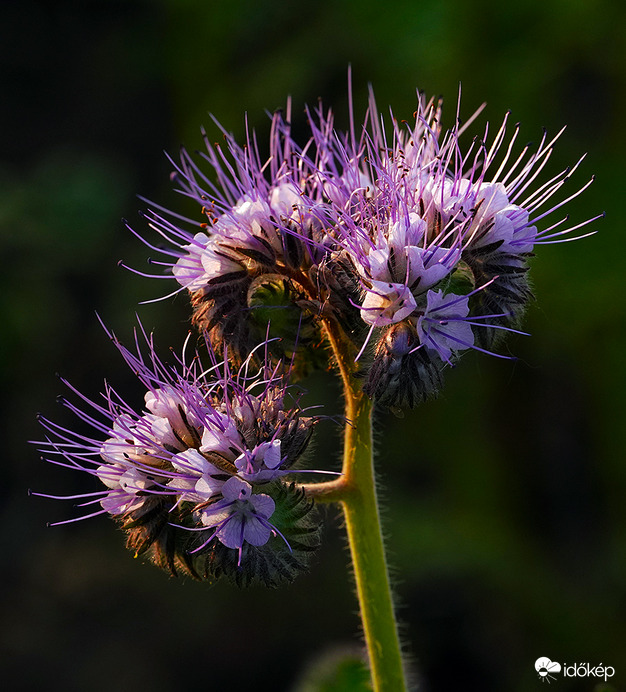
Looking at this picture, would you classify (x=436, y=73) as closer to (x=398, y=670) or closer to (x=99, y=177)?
(x=99, y=177)

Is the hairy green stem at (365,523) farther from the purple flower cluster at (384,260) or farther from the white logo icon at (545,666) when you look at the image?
the white logo icon at (545,666)

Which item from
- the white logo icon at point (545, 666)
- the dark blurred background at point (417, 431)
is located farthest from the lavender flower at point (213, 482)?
the dark blurred background at point (417, 431)

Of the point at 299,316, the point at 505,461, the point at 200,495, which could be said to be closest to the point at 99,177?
the point at 505,461

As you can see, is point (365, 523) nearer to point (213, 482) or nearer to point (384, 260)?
point (213, 482)

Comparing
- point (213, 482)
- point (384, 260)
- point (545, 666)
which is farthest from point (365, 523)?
point (545, 666)

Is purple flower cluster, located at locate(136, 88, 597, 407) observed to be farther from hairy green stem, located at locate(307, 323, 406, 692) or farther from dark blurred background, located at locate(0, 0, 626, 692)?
dark blurred background, located at locate(0, 0, 626, 692)

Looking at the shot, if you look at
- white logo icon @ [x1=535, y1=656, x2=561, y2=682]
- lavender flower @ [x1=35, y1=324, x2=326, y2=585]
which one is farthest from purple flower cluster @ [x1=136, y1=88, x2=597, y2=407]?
white logo icon @ [x1=535, y1=656, x2=561, y2=682]

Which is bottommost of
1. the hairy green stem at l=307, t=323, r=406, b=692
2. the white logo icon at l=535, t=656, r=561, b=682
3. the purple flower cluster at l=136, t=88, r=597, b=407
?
the white logo icon at l=535, t=656, r=561, b=682
